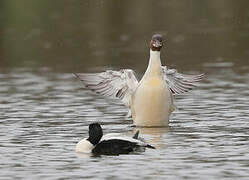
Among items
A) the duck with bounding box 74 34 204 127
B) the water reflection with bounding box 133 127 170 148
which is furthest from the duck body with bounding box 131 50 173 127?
the water reflection with bounding box 133 127 170 148

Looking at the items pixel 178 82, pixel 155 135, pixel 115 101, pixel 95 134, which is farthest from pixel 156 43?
pixel 115 101

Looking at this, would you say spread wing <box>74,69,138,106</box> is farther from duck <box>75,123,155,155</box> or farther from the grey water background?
duck <box>75,123,155,155</box>

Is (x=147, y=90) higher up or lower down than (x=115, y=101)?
higher up

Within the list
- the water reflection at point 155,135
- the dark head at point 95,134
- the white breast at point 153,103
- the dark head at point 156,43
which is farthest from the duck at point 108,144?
the dark head at point 156,43

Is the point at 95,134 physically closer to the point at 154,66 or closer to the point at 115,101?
the point at 154,66

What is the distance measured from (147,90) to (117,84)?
2.02 feet

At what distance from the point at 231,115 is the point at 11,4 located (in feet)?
51.7

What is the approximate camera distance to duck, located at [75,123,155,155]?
41.1 feet

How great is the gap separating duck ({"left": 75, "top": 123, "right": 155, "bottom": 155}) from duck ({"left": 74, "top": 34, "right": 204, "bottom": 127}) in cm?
208

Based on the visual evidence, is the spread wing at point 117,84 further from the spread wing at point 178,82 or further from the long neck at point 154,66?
the spread wing at point 178,82

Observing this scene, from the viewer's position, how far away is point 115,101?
17.7 metres

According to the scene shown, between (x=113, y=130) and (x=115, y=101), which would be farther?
(x=115, y=101)

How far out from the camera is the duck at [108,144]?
41.1 feet

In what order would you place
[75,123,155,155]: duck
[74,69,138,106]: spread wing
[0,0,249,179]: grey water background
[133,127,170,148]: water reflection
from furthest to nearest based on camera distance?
[74,69,138,106]: spread wing → [133,127,170,148]: water reflection → [75,123,155,155]: duck → [0,0,249,179]: grey water background
